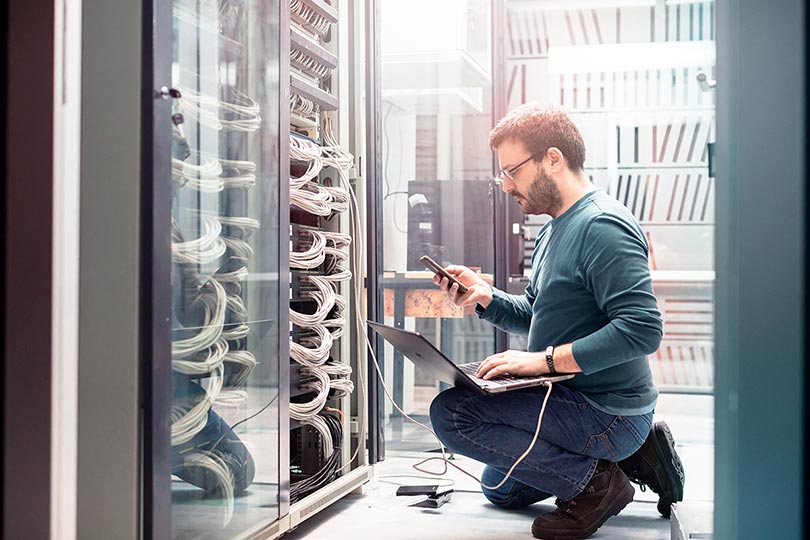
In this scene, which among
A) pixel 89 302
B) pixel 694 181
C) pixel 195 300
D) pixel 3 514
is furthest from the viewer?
pixel 694 181

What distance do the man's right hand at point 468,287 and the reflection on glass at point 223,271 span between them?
22.1 inches

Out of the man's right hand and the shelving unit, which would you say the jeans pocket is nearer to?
the man's right hand

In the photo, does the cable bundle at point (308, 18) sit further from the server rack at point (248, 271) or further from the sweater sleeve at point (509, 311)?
the sweater sleeve at point (509, 311)

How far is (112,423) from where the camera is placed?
62.2 inches

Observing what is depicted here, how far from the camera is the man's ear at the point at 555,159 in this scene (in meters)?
2.55

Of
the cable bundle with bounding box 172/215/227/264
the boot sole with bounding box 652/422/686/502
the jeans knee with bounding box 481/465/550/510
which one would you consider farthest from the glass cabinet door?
the boot sole with bounding box 652/422/686/502

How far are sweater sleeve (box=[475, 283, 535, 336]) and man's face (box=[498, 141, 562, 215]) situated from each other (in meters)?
0.27

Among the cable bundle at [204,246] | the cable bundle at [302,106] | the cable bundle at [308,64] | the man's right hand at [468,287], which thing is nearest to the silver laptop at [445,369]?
the man's right hand at [468,287]

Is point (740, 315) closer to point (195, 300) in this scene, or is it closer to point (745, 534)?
point (745, 534)

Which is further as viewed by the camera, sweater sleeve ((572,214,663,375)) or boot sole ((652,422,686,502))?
boot sole ((652,422,686,502))

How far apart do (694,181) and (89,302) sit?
4.26 m

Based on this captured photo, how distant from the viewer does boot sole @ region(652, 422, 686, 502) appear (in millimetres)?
2605

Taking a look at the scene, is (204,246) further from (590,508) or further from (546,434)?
(590,508)

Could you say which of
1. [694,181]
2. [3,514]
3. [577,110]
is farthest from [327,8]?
[694,181]
